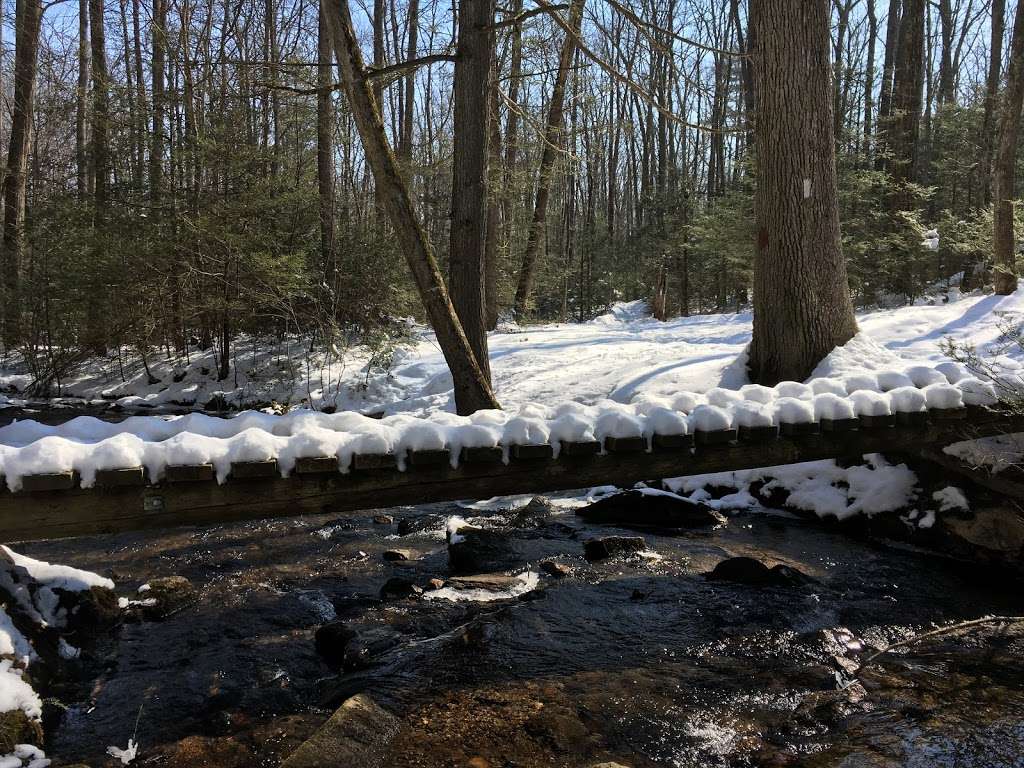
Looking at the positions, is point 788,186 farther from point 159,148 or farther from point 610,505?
point 159,148

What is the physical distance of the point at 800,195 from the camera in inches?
285

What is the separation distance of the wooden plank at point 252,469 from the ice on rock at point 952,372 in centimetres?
501

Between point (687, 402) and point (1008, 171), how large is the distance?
1027 cm

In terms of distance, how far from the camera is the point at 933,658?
3939 millimetres

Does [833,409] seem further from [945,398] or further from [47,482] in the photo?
[47,482]

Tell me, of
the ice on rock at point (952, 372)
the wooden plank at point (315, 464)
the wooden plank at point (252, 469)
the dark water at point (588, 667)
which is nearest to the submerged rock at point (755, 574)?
the dark water at point (588, 667)

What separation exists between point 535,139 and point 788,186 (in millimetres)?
10073

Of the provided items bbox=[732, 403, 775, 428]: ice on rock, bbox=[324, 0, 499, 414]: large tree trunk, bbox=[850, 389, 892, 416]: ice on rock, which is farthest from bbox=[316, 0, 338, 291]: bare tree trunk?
bbox=[850, 389, 892, 416]: ice on rock

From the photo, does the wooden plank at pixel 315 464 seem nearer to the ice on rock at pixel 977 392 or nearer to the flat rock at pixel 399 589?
the flat rock at pixel 399 589

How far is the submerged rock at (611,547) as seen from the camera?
5621 mm

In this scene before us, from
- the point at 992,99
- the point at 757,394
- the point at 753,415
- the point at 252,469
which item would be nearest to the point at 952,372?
the point at 757,394

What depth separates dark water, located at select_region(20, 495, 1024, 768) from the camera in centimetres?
317

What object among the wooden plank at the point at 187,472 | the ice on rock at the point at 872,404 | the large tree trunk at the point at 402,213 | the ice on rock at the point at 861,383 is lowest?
the wooden plank at the point at 187,472

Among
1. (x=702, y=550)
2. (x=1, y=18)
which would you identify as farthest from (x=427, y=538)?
(x=1, y=18)
